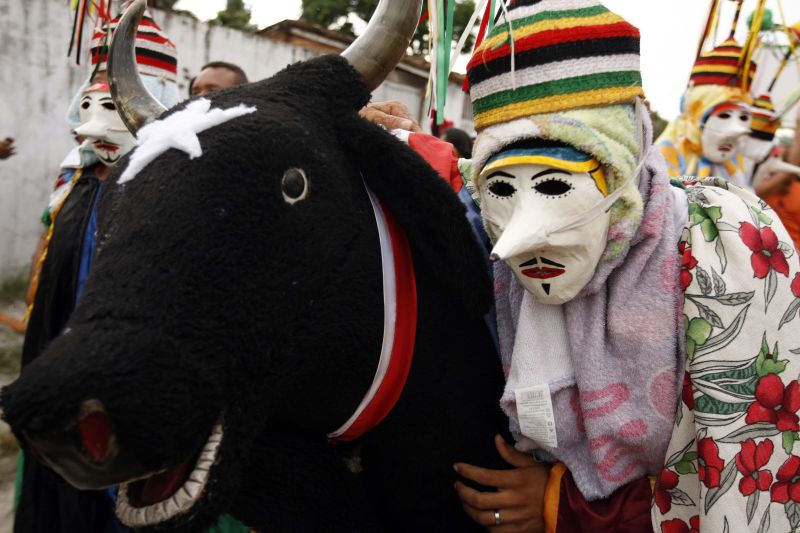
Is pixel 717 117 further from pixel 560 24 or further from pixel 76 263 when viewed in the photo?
pixel 76 263

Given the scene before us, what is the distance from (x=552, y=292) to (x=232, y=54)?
25.7 ft

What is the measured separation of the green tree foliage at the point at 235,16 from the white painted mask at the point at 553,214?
1498 centimetres

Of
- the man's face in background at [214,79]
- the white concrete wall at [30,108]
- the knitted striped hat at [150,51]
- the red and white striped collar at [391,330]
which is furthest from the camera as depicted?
the white concrete wall at [30,108]

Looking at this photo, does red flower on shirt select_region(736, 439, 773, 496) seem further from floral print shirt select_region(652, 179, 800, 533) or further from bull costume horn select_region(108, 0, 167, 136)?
bull costume horn select_region(108, 0, 167, 136)

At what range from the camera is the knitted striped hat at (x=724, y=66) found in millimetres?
3783

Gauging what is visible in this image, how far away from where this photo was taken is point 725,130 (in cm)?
377

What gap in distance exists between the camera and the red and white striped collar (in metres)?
1.25

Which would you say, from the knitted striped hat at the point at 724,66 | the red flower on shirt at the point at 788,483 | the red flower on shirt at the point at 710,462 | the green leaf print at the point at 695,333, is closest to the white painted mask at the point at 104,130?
the green leaf print at the point at 695,333

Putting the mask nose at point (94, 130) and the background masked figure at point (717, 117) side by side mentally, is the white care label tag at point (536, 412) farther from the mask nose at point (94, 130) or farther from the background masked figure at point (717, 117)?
the background masked figure at point (717, 117)

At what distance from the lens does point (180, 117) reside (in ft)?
3.63

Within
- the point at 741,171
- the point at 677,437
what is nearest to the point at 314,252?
the point at 677,437

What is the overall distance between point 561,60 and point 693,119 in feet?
10.4

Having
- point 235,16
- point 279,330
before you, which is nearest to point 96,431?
point 279,330

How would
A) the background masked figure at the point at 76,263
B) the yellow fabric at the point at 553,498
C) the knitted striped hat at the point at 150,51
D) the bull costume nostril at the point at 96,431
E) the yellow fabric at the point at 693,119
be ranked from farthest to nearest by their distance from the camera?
the yellow fabric at the point at 693,119 → the knitted striped hat at the point at 150,51 → the background masked figure at the point at 76,263 → the yellow fabric at the point at 553,498 → the bull costume nostril at the point at 96,431
